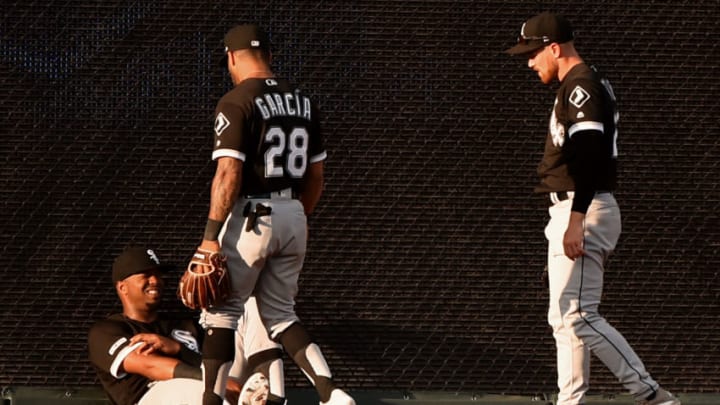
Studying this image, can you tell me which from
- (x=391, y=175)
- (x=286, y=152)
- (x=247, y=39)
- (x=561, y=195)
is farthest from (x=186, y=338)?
(x=561, y=195)

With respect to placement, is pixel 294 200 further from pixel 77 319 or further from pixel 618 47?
pixel 618 47

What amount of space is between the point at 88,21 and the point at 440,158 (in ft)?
7.03

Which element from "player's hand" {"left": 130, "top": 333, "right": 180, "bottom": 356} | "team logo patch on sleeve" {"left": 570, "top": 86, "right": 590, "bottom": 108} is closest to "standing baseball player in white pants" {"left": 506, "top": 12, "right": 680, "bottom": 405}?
"team logo patch on sleeve" {"left": 570, "top": 86, "right": 590, "bottom": 108}

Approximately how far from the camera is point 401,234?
26.0 feet

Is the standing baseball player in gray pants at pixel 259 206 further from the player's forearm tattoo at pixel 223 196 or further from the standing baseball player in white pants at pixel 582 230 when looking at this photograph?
the standing baseball player in white pants at pixel 582 230

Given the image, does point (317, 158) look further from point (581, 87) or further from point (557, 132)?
point (581, 87)

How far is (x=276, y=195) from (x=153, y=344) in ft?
4.57

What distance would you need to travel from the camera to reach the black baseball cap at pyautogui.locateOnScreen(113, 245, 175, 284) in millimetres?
7379

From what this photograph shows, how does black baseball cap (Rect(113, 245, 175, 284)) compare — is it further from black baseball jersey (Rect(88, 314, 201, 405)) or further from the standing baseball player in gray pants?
the standing baseball player in gray pants

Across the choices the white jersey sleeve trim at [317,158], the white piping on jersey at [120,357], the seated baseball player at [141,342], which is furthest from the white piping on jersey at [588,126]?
the white piping on jersey at [120,357]

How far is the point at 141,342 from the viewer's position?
7.20 m

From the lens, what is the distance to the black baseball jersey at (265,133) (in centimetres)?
608

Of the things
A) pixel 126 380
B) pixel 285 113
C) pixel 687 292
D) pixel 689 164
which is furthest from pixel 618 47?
pixel 126 380

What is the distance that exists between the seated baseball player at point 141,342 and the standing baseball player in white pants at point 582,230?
1.70m
